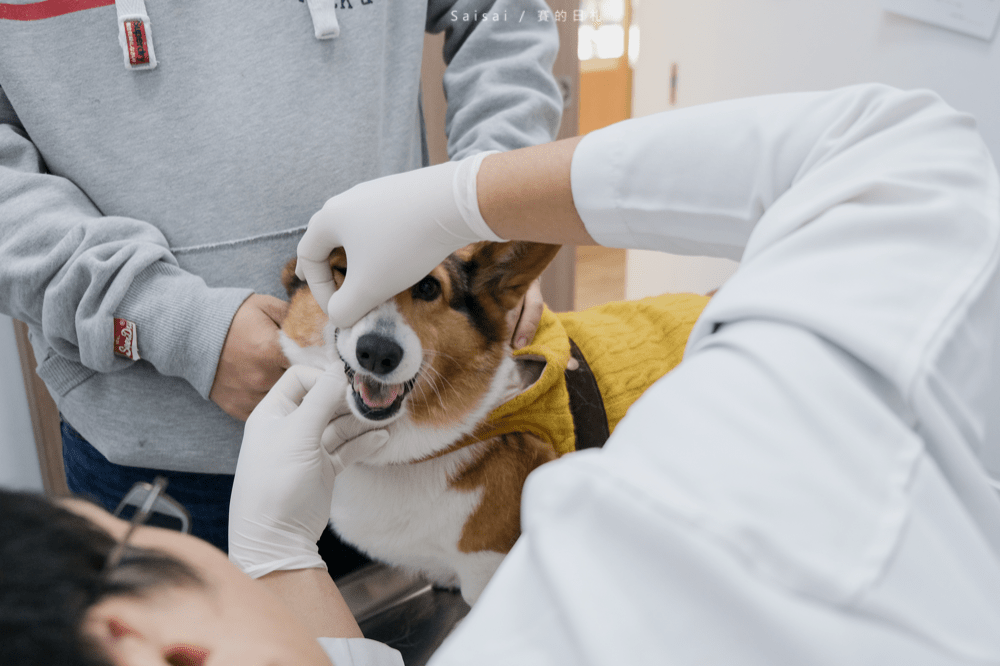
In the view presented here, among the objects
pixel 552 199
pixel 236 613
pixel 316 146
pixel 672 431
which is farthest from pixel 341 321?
pixel 672 431

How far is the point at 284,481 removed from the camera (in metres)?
0.82

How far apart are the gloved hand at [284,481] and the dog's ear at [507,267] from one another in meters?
0.31

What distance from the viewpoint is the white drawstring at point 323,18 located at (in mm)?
962

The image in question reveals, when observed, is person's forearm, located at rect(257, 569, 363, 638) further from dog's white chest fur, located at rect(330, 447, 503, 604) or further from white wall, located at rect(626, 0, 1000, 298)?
white wall, located at rect(626, 0, 1000, 298)

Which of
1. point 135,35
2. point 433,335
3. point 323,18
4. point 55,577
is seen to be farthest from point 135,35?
point 55,577

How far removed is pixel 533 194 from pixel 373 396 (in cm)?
50

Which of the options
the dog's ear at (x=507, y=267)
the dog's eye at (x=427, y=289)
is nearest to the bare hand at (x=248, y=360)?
the dog's eye at (x=427, y=289)

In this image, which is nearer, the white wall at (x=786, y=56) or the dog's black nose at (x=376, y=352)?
the dog's black nose at (x=376, y=352)

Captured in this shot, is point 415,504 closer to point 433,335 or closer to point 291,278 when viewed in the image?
point 433,335

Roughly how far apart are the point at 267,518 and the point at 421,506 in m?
0.31

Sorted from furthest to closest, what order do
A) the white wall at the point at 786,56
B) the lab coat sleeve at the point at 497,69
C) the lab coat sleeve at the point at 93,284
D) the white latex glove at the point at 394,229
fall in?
the white wall at the point at 786,56 → the lab coat sleeve at the point at 497,69 → the lab coat sleeve at the point at 93,284 → the white latex glove at the point at 394,229

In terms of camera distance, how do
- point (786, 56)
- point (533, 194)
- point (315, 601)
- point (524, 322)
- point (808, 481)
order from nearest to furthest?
point (808, 481), point (533, 194), point (315, 601), point (524, 322), point (786, 56)

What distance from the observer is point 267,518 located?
2.67 ft

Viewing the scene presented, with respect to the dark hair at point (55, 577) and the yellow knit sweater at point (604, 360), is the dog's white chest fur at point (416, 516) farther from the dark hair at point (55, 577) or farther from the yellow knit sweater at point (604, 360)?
the dark hair at point (55, 577)
